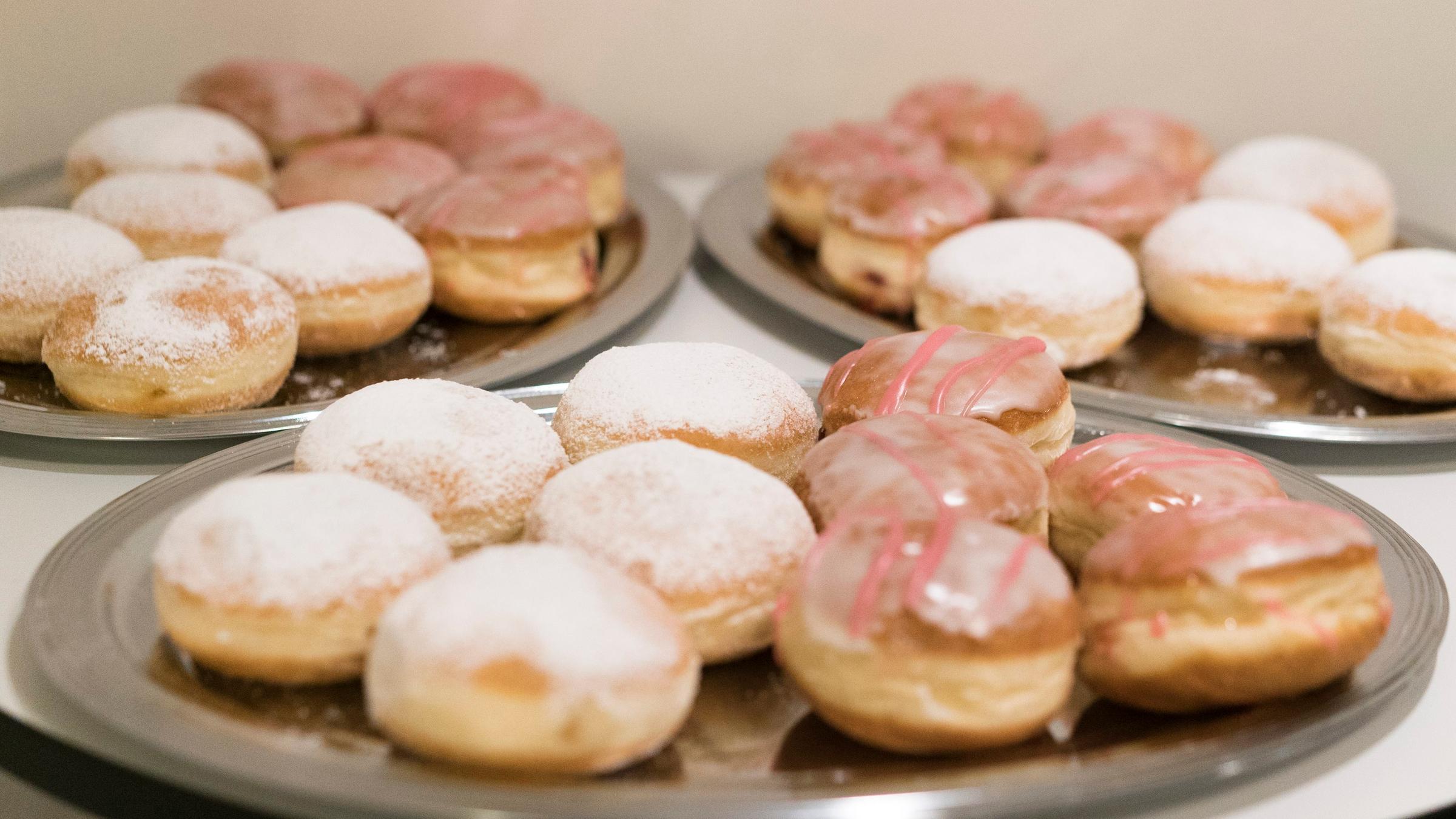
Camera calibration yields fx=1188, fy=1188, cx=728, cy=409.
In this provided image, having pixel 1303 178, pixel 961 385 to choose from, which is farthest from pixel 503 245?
pixel 1303 178

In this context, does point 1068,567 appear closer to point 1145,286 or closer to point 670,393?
point 670,393

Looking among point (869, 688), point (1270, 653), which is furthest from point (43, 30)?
point (1270, 653)

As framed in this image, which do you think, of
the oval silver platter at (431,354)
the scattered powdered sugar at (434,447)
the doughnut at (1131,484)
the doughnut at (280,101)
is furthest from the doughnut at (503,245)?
the doughnut at (1131,484)

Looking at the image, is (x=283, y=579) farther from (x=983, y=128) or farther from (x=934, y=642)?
(x=983, y=128)

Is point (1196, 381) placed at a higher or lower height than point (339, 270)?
lower

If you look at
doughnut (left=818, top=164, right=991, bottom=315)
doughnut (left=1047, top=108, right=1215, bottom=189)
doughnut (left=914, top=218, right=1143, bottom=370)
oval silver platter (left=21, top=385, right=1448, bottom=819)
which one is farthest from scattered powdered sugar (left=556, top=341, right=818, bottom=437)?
doughnut (left=1047, top=108, right=1215, bottom=189)

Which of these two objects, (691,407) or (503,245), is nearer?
(691,407)

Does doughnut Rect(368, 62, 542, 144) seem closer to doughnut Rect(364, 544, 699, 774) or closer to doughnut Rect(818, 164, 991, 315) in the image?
doughnut Rect(818, 164, 991, 315)
